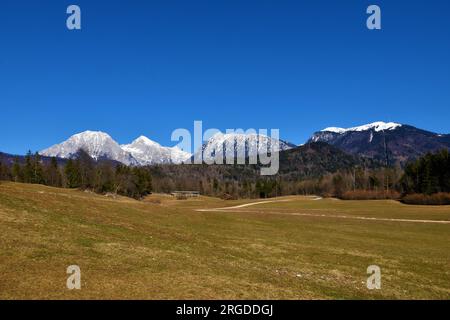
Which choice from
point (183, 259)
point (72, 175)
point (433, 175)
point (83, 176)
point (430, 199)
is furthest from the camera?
point (83, 176)

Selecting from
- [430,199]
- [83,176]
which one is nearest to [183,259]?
[430,199]

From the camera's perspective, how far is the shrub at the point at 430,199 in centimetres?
11532

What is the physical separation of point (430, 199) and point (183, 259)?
4512 inches

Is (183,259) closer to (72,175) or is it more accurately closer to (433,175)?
(433,175)

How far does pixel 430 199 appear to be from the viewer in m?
119

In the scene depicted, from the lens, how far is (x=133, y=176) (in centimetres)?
17562

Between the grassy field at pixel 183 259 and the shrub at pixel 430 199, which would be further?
the shrub at pixel 430 199

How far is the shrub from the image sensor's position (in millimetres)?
115325

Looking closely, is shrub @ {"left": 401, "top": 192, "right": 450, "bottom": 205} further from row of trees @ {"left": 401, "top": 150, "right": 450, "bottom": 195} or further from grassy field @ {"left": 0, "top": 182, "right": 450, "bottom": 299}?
grassy field @ {"left": 0, "top": 182, "right": 450, "bottom": 299}

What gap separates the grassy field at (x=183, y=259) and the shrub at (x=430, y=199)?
256 feet

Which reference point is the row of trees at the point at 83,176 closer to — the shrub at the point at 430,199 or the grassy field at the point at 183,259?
the shrub at the point at 430,199

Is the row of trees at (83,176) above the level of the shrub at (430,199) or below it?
above

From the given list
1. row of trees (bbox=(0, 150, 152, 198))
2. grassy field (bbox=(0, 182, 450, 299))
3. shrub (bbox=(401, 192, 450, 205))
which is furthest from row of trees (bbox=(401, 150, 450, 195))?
row of trees (bbox=(0, 150, 152, 198))

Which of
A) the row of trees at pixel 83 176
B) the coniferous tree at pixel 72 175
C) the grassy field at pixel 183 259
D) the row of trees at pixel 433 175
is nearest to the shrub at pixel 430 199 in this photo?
the row of trees at pixel 433 175
